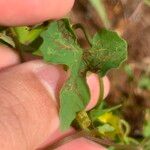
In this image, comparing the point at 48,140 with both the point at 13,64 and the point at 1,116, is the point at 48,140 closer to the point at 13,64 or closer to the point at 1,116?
the point at 13,64

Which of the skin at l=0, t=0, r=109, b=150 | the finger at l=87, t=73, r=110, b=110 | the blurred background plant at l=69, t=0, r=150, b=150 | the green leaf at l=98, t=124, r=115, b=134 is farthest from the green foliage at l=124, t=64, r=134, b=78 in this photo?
the skin at l=0, t=0, r=109, b=150

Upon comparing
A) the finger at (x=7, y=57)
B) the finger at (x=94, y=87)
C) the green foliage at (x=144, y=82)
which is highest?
the finger at (x=7, y=57)

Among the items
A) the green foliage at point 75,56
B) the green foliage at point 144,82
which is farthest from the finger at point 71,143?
the green foliage at point 144,82

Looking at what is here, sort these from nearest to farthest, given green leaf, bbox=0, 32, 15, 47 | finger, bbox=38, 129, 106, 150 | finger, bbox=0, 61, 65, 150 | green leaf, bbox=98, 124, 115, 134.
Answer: finger, bbox=0, 61, 65, 150
green leaf, bbox=0, 32, 15, 47
finger, bbox=38, 129, 106, 150
green leaf, bbox=98, 124, 115, 134

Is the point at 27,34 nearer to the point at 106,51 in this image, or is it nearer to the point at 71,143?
the point at 106,51

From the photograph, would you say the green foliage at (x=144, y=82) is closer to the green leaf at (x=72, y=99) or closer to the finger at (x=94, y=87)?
the finger at (x=94, y=87)

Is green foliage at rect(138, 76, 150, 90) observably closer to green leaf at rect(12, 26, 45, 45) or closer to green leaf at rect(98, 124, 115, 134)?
green leaf at rect(98, 124, 115, 134)

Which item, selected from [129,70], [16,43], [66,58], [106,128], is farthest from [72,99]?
[129,70]
